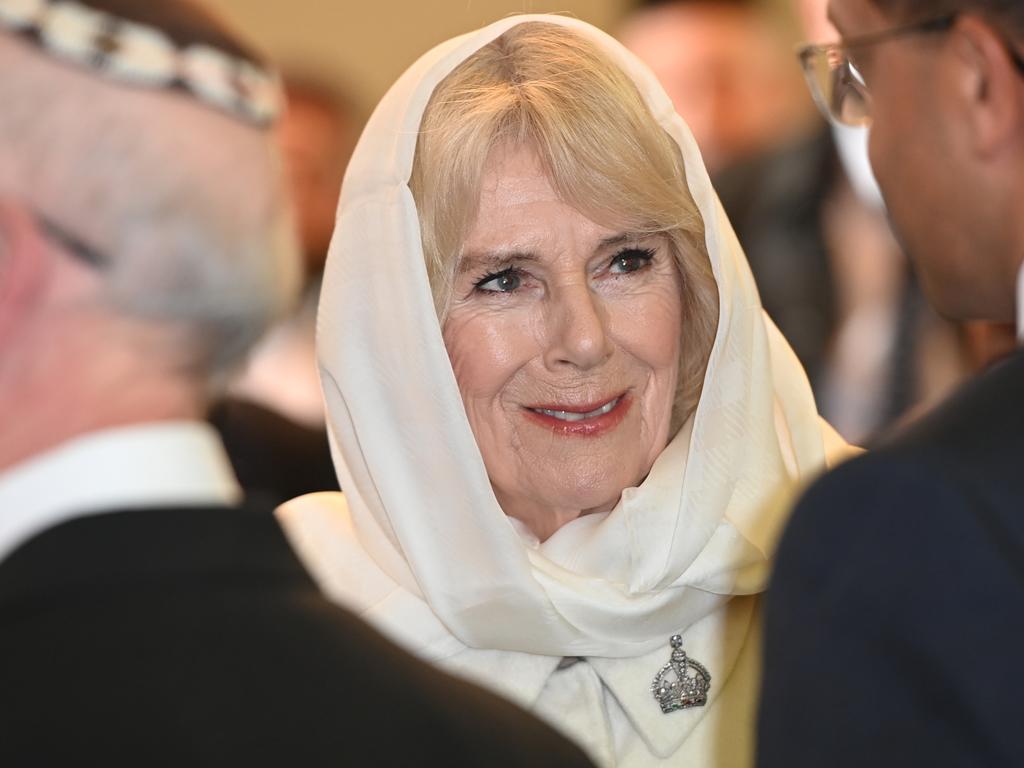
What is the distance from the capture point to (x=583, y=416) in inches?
120

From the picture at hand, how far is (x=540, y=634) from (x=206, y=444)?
4.15 feet

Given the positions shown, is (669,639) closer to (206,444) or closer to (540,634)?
(540,634)

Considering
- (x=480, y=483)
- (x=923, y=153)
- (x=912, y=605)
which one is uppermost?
(x=923, y=153)

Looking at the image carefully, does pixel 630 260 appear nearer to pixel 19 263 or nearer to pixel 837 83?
pixel 837 83

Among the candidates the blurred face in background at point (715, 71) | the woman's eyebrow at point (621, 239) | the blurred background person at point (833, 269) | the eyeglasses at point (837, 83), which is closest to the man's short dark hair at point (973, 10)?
the eyeglasses at point (837, 83)

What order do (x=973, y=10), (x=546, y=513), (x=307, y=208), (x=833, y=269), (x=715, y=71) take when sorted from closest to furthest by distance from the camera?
(x=973, y=10)
(x=546, y=513)
(x=833, y=269)
(x=715, y=71)
(x=307, y=208)

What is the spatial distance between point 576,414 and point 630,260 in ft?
1.02

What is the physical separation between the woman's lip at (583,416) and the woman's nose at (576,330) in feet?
0.30

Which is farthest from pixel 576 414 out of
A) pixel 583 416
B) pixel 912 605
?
pixel 912 605

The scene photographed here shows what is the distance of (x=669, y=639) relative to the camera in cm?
294

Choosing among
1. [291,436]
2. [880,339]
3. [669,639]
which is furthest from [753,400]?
[880,339]

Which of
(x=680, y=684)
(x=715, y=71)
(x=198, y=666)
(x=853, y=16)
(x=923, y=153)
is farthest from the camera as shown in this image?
(x=715, y=71)

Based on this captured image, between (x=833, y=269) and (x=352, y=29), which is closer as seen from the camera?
(x=833, y=269)

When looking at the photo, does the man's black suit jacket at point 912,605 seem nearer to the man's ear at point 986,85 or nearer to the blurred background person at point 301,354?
the man's ear at point 986,85
